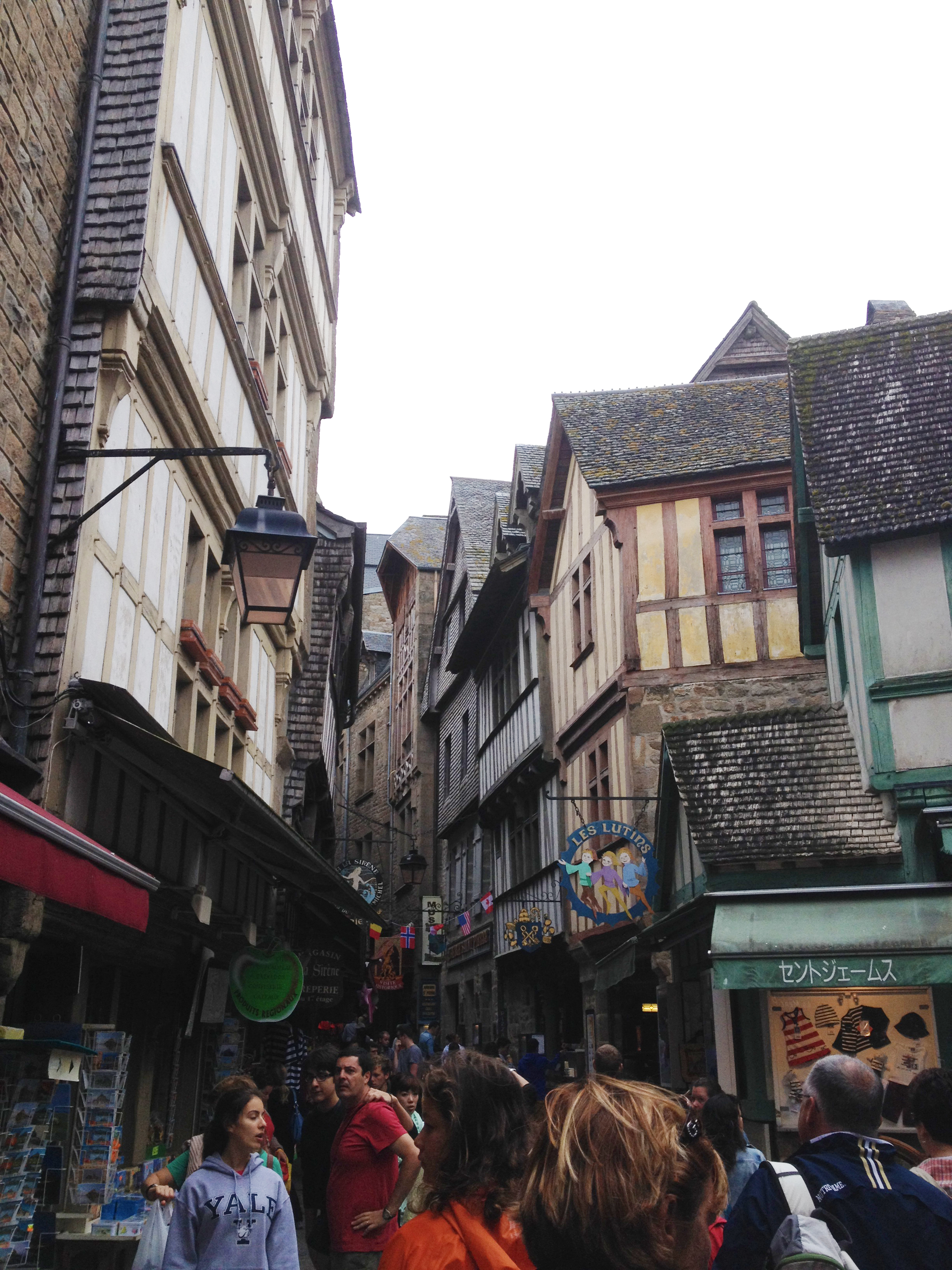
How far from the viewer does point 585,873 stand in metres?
13.3

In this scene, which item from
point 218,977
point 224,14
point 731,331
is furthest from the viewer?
point 731,331

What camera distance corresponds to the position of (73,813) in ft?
21.1

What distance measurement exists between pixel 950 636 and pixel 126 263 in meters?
7.24

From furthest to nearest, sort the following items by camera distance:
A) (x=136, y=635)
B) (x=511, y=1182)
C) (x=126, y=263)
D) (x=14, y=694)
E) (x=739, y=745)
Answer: (x=739, y=745) < (x=136, y=635) < (x=126, y=263) < (x=14, y=694) < (x=511, y=1182)

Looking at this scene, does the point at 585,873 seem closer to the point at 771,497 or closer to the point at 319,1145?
the point at 771,497

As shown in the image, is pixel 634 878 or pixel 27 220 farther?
pixel 634 878

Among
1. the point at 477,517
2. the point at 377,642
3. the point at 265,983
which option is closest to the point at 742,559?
the point at 265,983

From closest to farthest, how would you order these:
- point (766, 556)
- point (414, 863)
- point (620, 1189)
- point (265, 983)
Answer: point (620, 1189), point (265, 983), point (766, 556), point (414, 863)

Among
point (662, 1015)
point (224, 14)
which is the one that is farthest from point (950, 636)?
point (224, 14)

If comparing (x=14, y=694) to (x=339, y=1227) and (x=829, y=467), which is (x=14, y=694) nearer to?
(x=339, y=1227)

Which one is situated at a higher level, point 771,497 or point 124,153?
point 771,497

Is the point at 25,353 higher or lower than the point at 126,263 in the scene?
lower

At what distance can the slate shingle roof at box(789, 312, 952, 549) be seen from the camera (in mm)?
10383

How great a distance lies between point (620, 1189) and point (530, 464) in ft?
62.6
